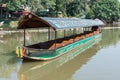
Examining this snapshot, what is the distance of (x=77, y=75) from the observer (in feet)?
47.4

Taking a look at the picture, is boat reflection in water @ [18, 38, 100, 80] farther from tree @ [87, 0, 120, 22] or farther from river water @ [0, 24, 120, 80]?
tree @ [87, 0, 120, 22]

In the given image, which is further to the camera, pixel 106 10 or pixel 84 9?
pixel 84 9

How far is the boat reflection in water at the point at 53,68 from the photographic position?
563 inches

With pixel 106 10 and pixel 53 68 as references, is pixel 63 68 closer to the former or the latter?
pixel 53 68

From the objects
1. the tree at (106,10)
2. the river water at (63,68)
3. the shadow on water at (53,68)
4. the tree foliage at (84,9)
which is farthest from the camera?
the tree at (106,10)

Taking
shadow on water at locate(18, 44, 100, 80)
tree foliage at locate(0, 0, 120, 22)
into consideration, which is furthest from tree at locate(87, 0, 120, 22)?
shadow on water at locate(18, 44, 100, 80)

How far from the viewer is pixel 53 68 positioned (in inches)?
638

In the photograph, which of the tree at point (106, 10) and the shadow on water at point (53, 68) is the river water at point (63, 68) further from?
the tree at point (106, 10)

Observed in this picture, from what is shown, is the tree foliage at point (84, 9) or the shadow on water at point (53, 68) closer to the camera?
the shadow on water at point (53, 68)

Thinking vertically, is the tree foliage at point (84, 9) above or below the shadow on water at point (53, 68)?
above

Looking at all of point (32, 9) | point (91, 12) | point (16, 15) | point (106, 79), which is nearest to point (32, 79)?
point (106, 79)

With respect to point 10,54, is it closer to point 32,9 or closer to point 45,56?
point 45,56

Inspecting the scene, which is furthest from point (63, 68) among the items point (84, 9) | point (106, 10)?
point (84, 9)

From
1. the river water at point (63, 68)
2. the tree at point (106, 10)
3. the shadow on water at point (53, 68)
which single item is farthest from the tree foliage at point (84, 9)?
the shadow on water at point (53, 68)
